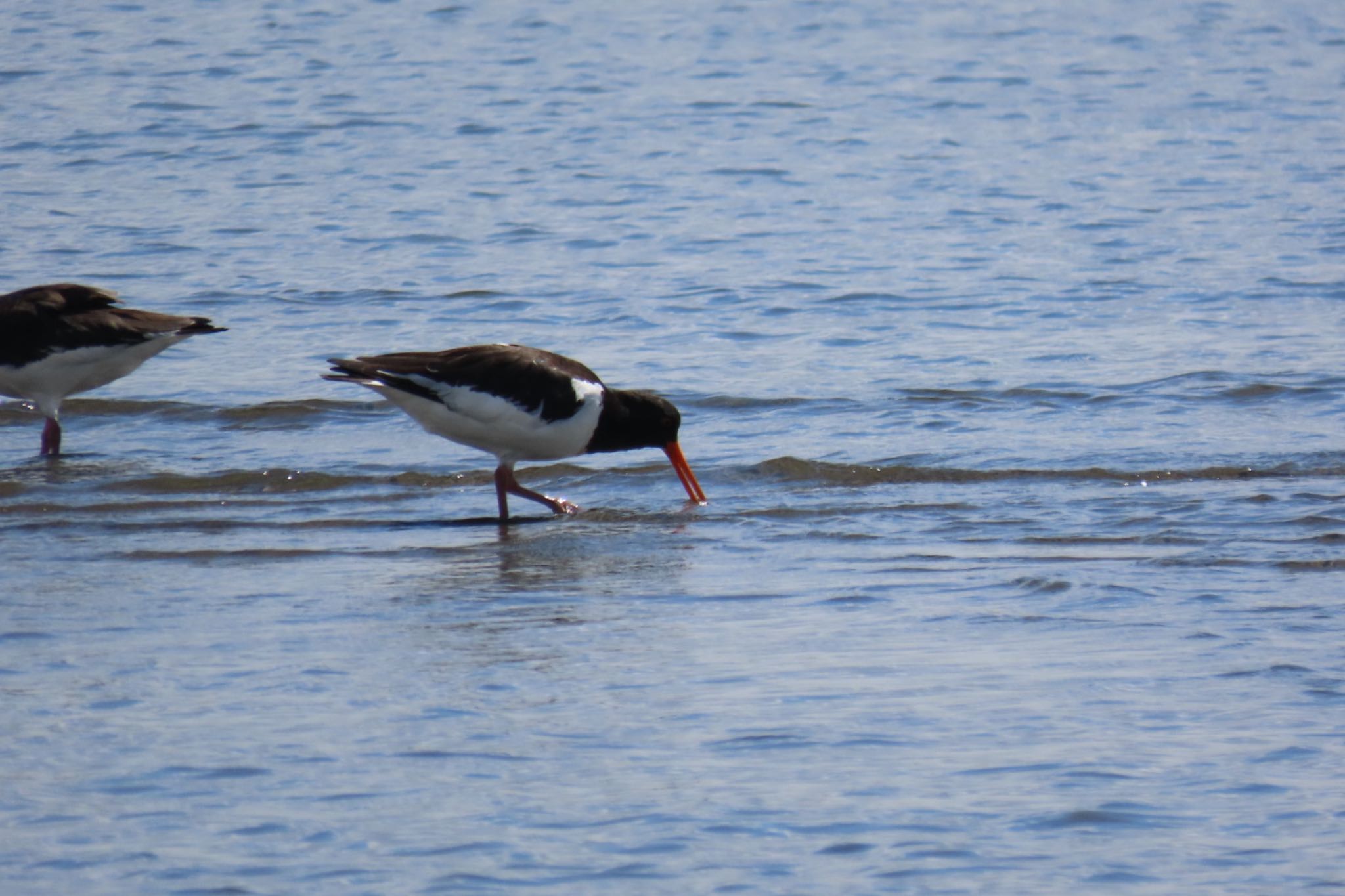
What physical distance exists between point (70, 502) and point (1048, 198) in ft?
33.9

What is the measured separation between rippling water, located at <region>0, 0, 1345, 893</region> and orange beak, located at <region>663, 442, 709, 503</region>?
0.24 metres

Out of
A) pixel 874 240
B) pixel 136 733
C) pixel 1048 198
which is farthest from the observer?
pixel 1048 198

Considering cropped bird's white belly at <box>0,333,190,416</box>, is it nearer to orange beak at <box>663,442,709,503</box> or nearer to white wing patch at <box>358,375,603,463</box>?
white wing patch at <box>358,375,603,463</box>

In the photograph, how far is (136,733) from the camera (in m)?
5.32

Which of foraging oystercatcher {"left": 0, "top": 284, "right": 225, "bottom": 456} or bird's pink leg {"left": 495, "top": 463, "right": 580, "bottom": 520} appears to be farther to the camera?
foraging oystercatcher {"left": 0, "top": 284, "right": 225, "bottom": 456}

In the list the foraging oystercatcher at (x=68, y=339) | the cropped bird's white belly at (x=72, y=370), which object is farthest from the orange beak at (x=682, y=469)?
the cropped bird's white belly at (x=72, y=370)

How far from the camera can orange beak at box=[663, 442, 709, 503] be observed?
9086 millimetres

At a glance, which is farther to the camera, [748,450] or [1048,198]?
[1048,198]

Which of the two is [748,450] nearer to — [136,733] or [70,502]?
[70,502]

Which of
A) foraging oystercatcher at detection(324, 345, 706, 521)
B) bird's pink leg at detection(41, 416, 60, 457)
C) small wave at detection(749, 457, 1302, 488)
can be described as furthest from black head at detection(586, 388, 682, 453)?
bird's pink leg at detection(41, 416, 60, 457)

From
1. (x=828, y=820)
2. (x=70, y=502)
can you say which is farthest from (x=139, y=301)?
(x=828, y=820)

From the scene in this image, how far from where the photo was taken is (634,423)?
9.05 m

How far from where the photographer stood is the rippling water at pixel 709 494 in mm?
4758

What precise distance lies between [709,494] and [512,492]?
927 mm
